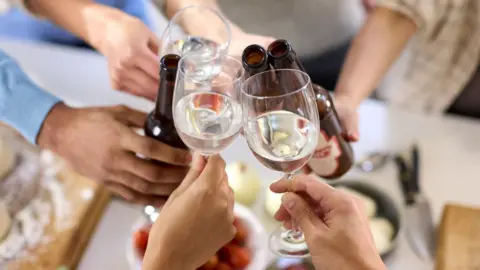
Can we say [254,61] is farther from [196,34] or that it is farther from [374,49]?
[374,49]

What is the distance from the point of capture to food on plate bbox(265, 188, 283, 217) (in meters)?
0.92

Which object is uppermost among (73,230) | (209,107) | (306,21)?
(209,107)

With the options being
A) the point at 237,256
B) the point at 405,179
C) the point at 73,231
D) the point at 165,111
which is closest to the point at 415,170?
the point at 405,179

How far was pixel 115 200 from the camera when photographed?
0.98 meters

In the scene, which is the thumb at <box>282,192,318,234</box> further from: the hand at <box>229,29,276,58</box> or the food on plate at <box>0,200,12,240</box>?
the food on plate at <box>0,200,12,240</box>

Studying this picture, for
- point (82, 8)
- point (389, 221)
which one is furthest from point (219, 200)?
point (82, 8)

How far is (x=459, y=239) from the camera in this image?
87 centimetres

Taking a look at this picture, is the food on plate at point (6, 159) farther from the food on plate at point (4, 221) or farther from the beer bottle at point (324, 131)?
the beer bottle at point (324, 131)

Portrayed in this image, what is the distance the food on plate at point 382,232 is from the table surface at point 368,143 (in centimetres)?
3

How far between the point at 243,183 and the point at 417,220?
30cm

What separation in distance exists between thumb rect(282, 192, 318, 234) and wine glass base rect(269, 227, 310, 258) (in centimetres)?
18

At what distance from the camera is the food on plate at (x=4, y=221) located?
0.90 m

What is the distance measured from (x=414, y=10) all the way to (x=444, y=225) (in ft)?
1.37

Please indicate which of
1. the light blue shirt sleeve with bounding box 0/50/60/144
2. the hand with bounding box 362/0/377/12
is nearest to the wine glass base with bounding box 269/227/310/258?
the light blue shirt sleeve with bounding box 0/50/60/144
